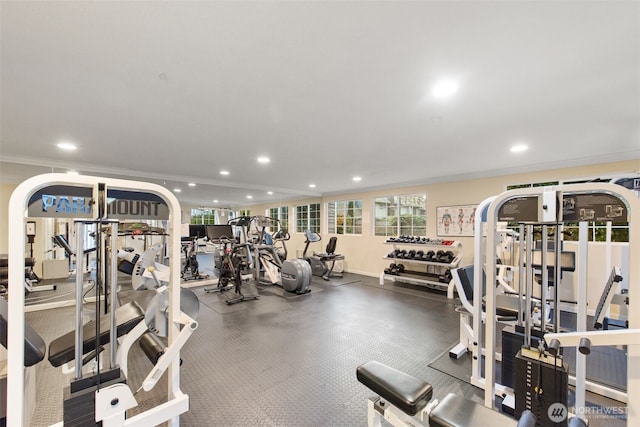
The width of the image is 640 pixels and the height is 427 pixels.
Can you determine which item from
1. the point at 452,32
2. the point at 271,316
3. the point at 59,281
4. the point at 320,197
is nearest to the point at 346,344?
the point at 271,316

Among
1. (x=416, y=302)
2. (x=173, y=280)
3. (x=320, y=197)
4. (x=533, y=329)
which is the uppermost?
(x=320, y=197)

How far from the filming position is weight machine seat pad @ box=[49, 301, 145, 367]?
1443mm

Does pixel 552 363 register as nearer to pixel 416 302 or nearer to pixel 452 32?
pixel 452 32

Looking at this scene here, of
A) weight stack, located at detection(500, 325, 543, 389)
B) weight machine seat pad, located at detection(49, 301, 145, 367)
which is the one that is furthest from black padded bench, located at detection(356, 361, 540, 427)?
weight machine seat pad, located at detection(49, 301, 145, 367)

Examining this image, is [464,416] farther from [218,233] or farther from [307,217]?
[307,217]

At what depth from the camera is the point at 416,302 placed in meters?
4.64

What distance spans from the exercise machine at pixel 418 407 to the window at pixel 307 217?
24.1ft

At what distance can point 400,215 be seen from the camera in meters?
6.76

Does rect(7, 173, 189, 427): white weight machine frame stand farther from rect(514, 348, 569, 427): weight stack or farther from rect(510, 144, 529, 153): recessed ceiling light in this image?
rect(510, 144, 529, 153): recessed ceiling light

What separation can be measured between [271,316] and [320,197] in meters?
5.15

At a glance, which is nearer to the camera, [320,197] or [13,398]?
[13,398]

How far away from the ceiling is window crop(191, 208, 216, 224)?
2164 millimetres

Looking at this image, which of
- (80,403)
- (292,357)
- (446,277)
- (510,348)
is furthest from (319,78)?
(446,277)

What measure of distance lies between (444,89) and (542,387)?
6.63 ft
